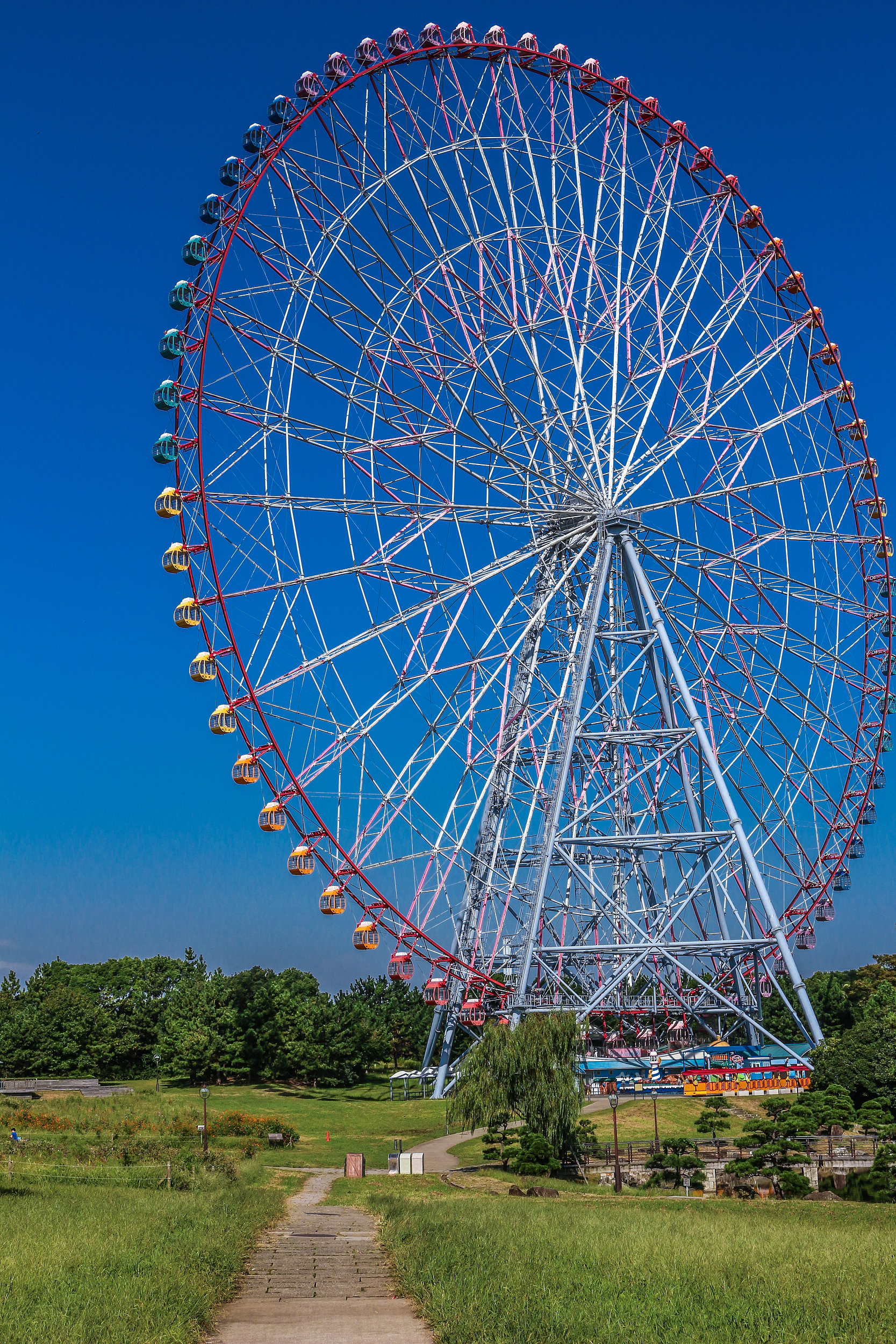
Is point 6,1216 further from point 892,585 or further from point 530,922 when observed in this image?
point 892,585

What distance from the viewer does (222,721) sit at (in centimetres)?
3497

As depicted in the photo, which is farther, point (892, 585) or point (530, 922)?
point (892, 585)

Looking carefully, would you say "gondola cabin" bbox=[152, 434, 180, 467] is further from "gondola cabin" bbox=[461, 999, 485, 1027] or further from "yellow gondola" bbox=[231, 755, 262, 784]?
"gondola cabin" bbox=[461, 999, 485, 1027]

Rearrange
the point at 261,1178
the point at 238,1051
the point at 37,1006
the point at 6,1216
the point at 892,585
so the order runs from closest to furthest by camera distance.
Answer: the point at 6,1216, the point at 261,1178, the point at 892,585, the point at 238,1051, the point at 37,1006

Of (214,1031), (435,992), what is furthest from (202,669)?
(214,1031)

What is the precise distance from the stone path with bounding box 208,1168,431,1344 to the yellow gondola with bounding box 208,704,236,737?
14.5 meters

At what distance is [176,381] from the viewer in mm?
34812

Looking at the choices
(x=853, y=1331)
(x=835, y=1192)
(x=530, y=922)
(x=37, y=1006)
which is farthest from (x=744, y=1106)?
(x=37, y=1006)

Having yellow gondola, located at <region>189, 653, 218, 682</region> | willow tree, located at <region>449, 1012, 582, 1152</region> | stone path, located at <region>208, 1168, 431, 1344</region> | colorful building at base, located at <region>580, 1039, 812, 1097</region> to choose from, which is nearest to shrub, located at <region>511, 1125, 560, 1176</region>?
willow tree, located at <region>449, 1012, 582, 1152</region>

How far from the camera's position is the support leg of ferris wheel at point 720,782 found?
42562 mm

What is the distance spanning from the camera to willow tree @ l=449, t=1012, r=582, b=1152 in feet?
113

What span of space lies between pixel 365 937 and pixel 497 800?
1076 centimetres

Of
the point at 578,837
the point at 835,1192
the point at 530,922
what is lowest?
the point at 835,1192

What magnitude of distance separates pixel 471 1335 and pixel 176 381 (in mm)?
27513
